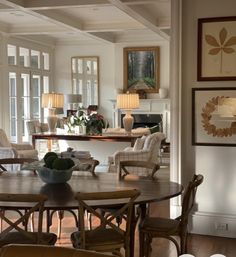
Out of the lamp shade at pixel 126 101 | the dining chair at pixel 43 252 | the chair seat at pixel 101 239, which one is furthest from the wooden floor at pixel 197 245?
the lamp shade at pixel 126 101

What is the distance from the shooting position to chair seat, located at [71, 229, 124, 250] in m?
3.09

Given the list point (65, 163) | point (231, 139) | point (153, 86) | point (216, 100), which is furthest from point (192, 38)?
point (153, 86)

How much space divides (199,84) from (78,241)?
232 centimetres

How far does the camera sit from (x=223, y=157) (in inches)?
186

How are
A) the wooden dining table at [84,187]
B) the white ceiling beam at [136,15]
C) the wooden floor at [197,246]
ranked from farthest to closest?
the white ceiling beam at [136,15] → the wooden floor at [197,246] → the wooden dining table at [84,187]

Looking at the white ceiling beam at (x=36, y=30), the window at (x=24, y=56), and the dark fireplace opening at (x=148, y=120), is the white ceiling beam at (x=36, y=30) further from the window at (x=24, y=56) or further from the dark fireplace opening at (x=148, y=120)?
the dark fireplace opening at (x=148, y=120)

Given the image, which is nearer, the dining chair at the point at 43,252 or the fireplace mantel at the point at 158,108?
the dining chair at the point at 43,252

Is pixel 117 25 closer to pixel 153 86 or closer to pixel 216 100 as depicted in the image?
pixel 153 86

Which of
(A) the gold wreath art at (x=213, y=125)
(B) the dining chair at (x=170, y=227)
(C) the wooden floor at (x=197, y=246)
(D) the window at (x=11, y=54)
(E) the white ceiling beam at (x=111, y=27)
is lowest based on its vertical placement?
(C) the wooden floor at (x=197, y=246)

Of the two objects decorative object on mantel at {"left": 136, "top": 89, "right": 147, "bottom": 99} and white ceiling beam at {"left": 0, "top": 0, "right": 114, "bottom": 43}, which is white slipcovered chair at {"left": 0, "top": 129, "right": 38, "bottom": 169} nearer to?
white ceiling beam at {"left": 0, "top": 0, "right": 114, "bottom": 43}

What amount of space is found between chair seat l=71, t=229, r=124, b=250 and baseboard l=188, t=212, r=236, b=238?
1801mm

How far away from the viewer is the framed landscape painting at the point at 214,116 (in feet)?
15.2

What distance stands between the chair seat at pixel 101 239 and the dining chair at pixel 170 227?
0.42 metres

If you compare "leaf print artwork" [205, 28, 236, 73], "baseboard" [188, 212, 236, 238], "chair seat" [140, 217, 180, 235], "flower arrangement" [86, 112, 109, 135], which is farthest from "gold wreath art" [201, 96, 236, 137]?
"flower arrangement" [86, 112, 109, 135]
